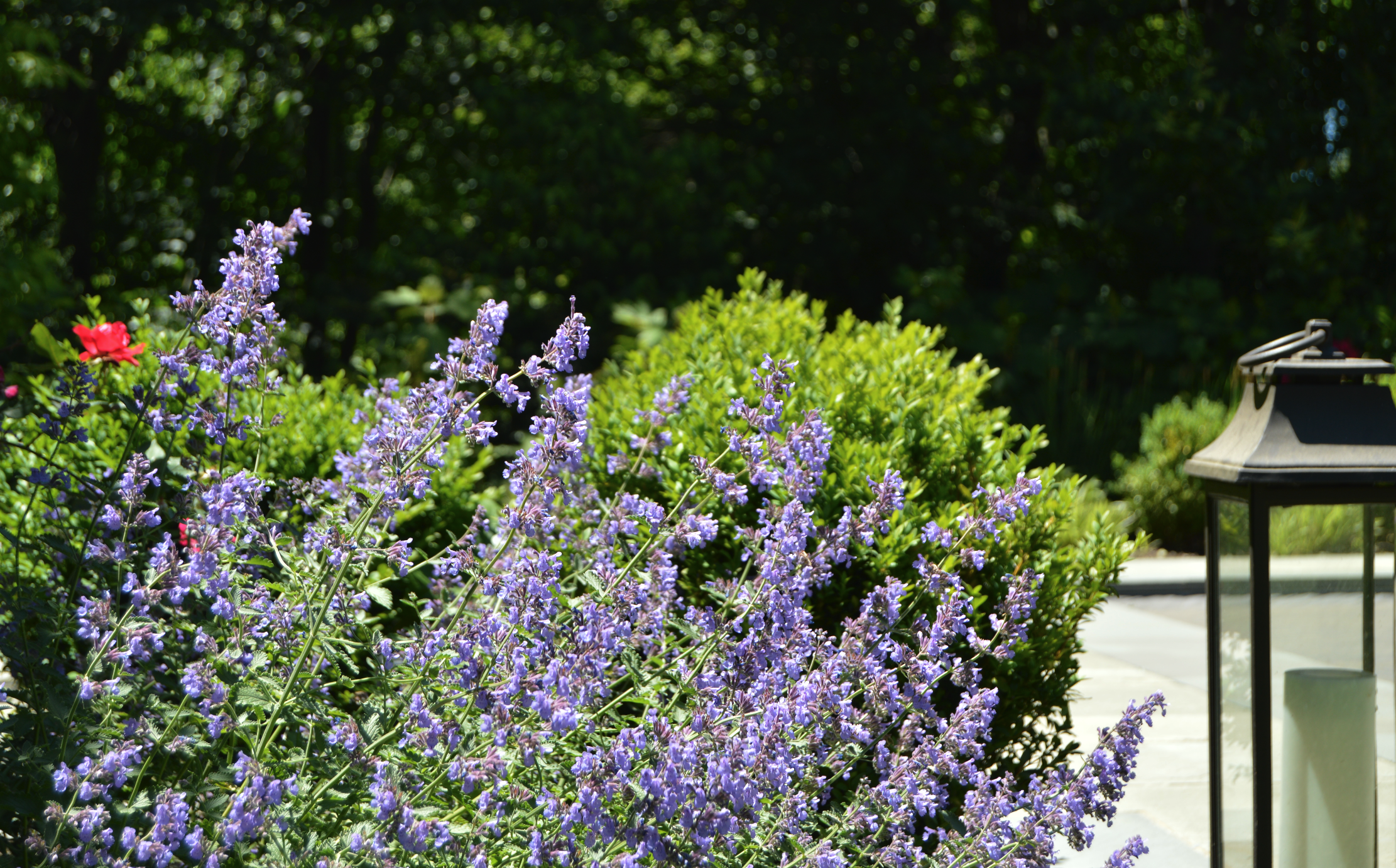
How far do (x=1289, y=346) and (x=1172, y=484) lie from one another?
8188 mm

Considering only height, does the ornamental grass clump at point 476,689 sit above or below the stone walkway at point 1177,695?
above

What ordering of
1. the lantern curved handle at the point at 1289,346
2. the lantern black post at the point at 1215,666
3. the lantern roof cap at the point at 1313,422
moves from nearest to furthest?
the lantern roof cap at the point at 1313,422 < the lantern curved handle at the point at 1289,346 < the lantern black post at the point at 1215,666

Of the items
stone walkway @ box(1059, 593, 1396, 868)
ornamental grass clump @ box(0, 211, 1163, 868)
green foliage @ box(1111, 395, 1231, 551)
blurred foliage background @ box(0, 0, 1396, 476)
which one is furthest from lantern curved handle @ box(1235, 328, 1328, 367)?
blurred foliage background @ box(0, 0, 1396, 476)

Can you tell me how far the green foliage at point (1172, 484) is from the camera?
10570 mm

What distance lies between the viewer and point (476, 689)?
2.15 meters

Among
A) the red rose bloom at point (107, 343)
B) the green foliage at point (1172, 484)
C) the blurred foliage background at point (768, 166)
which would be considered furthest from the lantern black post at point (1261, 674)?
the blurred foliage background at point (768, 166)

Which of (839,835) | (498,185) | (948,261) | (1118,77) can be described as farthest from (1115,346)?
(839,835)

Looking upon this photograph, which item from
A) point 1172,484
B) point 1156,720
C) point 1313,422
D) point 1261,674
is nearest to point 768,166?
point 1172,484

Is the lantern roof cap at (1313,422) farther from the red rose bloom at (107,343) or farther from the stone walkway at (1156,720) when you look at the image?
the red rose bloom at (107,343)

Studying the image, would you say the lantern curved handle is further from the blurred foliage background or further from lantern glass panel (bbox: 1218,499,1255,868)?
the blurred foliage background

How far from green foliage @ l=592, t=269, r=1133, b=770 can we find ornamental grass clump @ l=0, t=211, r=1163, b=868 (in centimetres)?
63

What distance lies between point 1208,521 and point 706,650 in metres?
1.56

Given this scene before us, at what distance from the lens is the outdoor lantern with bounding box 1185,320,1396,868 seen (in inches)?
109

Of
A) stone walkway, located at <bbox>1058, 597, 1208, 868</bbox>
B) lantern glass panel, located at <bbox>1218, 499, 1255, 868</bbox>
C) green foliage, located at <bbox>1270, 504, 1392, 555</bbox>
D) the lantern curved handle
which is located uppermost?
the lantern curved handle
